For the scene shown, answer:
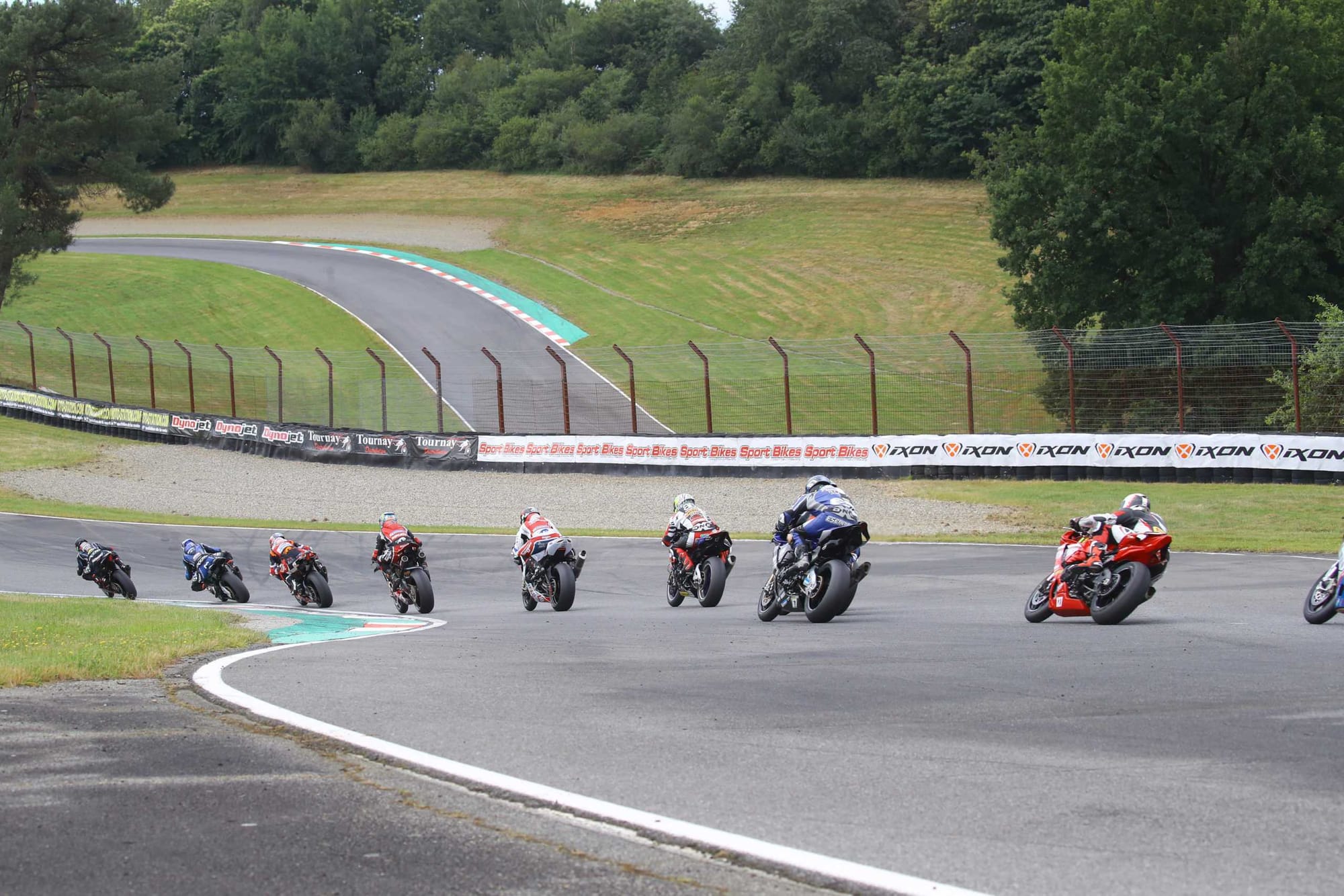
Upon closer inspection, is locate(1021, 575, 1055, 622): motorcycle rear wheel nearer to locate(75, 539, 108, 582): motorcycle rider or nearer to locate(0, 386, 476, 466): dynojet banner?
locate(75, 539, 108, 582): motorcycle rider

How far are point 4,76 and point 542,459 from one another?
2843 centimetres

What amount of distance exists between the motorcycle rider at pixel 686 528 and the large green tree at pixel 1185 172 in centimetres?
2290

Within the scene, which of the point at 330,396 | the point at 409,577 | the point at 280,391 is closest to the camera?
the point at 409,577

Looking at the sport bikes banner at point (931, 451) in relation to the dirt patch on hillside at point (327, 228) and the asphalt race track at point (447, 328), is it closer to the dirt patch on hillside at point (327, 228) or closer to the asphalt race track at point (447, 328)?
the asphalt race track at point (447, 328)

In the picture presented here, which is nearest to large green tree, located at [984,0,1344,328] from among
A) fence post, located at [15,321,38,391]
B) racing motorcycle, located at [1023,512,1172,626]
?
racing motorcycle, located at [1023,512,1172,626]

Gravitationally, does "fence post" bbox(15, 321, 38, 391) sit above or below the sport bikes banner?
above

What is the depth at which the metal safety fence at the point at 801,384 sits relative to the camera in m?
26.5

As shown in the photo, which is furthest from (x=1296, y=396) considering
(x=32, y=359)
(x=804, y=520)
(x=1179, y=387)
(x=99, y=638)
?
(x=32, y=359)

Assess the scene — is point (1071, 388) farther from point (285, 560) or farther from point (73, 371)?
point (73, 371)

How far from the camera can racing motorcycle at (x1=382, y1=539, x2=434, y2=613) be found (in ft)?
51.6

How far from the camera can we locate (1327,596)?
10.9m

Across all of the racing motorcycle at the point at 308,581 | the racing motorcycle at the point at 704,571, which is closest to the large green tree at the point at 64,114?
the racing motorcycle at the point at 308,581

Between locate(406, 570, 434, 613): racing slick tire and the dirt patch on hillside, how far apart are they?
5180 cm

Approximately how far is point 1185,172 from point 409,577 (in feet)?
86.2
